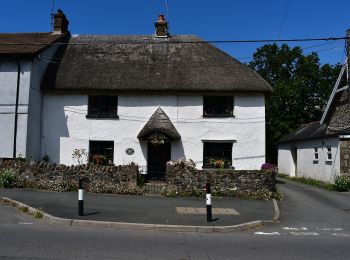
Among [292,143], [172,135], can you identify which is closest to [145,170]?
[172,135]

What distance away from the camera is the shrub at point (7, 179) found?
1748cm

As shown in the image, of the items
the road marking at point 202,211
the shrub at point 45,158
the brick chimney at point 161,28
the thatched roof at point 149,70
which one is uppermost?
the brick chimney at point 161,28

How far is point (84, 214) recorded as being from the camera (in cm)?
1186

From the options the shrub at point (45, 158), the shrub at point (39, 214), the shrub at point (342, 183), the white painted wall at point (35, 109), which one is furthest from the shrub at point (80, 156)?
the shrub at point (342, 183)

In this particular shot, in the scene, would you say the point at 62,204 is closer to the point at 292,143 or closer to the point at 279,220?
the point at 279,220

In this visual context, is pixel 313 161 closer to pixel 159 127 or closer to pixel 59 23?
pixel 159 127

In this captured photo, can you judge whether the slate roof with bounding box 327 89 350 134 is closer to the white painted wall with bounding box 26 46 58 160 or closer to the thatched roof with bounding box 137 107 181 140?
the thatched roof with bounding box 137 107 181 140

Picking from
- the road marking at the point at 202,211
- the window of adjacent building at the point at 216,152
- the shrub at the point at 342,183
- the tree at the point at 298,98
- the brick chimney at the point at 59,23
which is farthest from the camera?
the tree at the point at 298,98

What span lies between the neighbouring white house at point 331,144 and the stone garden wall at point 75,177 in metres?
12.4

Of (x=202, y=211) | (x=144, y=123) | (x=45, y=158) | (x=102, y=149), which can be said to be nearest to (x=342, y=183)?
(x=144, y=123)

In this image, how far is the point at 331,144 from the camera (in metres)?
25.3

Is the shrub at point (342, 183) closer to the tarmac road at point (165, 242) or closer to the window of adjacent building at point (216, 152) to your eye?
the window of adjacent building at point (216, 152)

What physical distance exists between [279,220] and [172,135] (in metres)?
9.11

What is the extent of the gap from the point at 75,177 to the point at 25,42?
9432 mm
